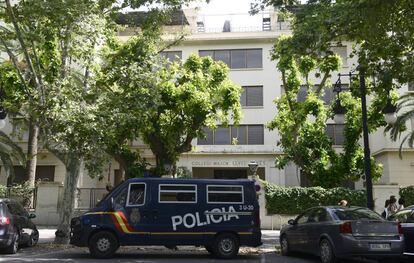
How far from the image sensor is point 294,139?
25.7 m

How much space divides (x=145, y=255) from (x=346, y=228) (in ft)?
19.9

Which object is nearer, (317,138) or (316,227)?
(316,227)

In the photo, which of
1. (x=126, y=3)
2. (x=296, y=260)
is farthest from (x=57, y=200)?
(x=296, y=260)

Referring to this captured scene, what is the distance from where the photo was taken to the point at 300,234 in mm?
13398

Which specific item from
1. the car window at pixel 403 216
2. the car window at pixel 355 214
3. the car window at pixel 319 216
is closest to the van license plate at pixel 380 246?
the car window at pixel 355 214

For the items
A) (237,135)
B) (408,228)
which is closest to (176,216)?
(408,228)

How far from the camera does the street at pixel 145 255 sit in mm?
13023

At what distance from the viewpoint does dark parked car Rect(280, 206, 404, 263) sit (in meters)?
11.1

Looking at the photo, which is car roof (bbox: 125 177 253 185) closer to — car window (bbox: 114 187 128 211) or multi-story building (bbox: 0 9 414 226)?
car window (bbox: 114 187 128 211)

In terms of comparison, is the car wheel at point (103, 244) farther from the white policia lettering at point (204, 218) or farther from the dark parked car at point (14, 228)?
the dark parked car at point (14, 228)

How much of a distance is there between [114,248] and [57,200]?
13813 millimetres

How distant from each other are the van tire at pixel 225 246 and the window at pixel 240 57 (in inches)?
897

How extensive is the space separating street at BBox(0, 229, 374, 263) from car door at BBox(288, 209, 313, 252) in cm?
39

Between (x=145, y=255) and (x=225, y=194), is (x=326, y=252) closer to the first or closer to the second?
(x=225, y=194)
